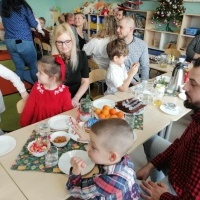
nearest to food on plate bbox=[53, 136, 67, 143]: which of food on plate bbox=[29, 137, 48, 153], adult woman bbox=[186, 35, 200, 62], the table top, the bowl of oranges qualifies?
food on plate bbox=[29, 137, 48, 153]

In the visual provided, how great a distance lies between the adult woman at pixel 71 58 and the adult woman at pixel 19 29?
1327mm

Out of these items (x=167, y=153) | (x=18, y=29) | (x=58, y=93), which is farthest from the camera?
(x=18, y=29)

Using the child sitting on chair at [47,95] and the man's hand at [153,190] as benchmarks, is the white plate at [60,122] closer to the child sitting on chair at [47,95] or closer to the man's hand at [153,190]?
the child sitting on chair at [47,95]

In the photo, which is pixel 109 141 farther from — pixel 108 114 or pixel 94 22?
pixel 94 22

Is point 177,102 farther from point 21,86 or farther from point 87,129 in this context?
point 21,86

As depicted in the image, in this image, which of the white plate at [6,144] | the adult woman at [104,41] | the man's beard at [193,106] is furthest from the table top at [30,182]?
the adult woman at [104,41]

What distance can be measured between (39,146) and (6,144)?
223 millimetres

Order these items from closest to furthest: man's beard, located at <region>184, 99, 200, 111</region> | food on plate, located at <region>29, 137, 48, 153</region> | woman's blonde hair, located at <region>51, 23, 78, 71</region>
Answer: man's beard, located at <region>184, 99, 200, 111</region>, food on plate, located at <region>29, 137, 48, 153</region>, woman's blonde hair, located at <region>51, 23, 78, 71</region>

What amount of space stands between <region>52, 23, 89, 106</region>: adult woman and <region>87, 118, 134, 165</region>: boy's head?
1146 mm

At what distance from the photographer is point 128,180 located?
0.93 m

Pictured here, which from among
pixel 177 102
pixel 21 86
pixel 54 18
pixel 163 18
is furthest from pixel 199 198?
pixel 54 18

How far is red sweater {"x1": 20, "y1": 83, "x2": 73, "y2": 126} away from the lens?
1.71 metres

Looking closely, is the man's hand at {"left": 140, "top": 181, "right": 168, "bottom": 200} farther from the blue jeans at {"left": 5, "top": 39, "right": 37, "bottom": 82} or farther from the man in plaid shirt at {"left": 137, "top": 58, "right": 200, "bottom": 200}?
the blue jeans at {"left": 5, "top": 39, "right": 37, "bottom": 82}

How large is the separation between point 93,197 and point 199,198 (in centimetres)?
49
